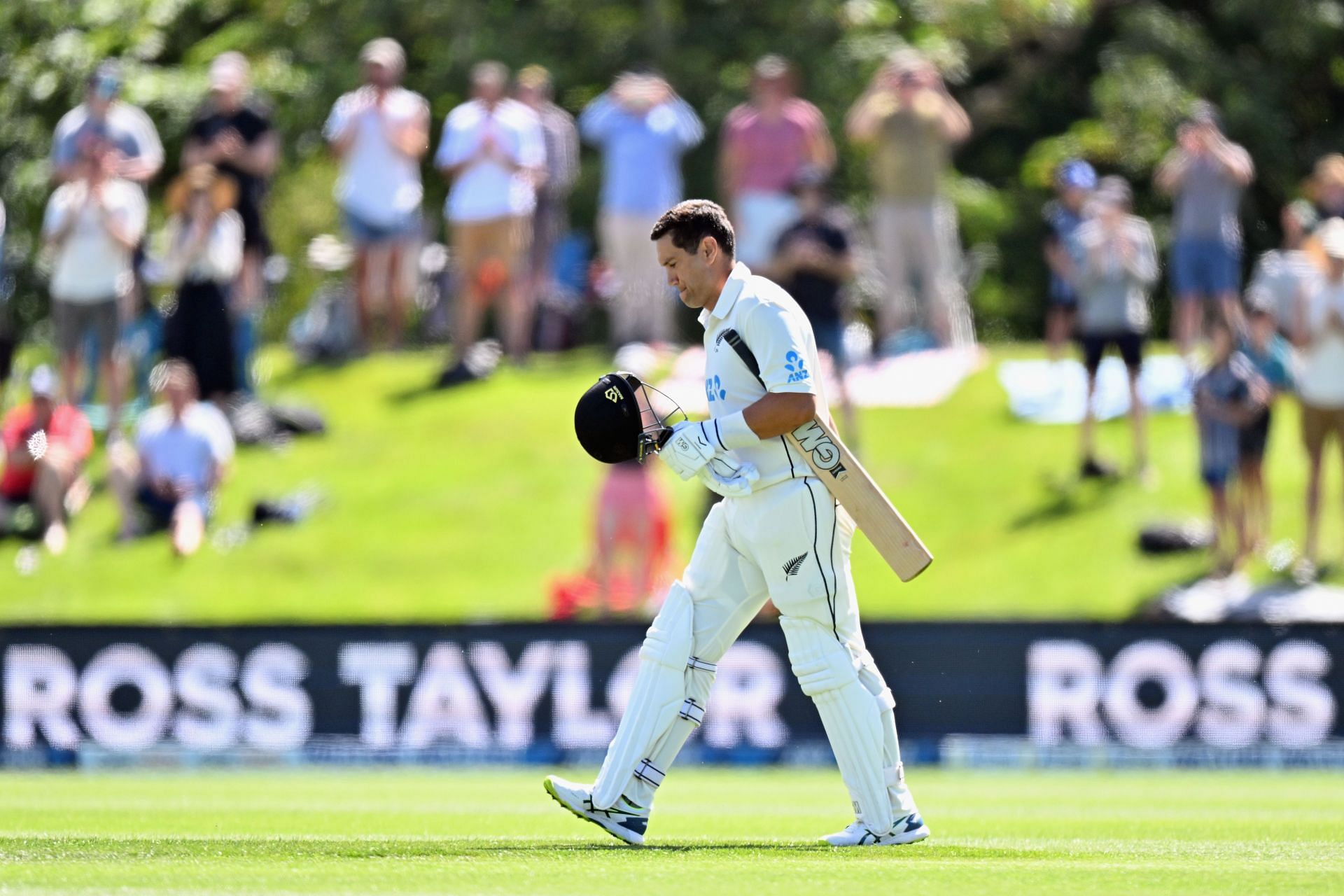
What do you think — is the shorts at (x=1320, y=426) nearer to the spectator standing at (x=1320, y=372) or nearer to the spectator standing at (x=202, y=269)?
the spectator standing at (x=1320, y=372)

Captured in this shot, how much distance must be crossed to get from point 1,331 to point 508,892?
47.1ft

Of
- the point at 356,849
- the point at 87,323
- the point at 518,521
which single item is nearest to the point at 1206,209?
the point at 518,521

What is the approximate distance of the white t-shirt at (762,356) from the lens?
6.83 metres

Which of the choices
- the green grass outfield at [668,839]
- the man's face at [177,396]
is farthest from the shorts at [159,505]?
the green grass outfield at [668,839]

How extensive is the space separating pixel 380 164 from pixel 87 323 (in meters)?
2.72

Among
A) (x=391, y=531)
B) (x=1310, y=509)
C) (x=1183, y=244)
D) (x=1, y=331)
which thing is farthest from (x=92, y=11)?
(x=1310, y=509)

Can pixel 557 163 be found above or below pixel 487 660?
above

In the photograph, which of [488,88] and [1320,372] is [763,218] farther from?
[1320,372]

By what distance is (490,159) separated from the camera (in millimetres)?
17594

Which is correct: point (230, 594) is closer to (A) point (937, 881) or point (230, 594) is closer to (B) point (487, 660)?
(B) point (487, 660)

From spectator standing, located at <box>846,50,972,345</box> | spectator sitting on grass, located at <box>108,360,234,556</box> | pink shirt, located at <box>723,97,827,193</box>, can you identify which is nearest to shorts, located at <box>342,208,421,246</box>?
spectator sitting on grass, located at <box>108,360,234,556</box>

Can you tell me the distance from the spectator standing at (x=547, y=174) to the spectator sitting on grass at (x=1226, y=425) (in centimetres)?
596

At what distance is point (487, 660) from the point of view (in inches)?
528

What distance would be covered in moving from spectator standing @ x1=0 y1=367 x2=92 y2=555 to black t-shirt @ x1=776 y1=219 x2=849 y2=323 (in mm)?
5661
